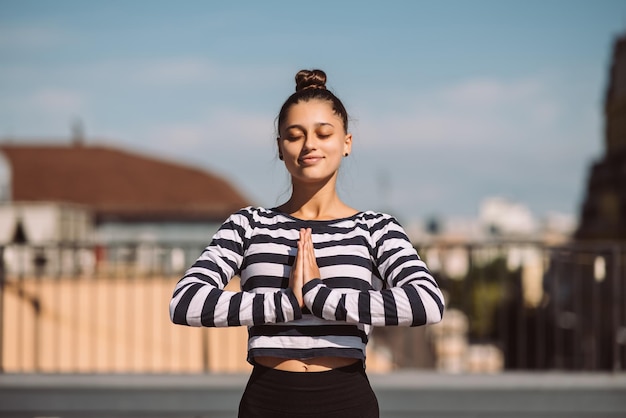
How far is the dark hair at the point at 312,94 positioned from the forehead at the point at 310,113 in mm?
12

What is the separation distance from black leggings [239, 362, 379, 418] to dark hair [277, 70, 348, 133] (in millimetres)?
587

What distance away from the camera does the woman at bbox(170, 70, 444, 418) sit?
5.98 ft

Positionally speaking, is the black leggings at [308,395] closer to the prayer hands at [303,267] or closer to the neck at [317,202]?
the prayer hands at [303,267]

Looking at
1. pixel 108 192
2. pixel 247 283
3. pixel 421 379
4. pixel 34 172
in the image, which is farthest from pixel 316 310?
pixel 34 172

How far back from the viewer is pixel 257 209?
6.72 ft

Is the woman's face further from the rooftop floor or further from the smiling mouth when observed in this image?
the rooftop floor

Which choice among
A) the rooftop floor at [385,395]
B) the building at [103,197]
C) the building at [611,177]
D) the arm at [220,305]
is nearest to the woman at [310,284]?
the arm at [220,305]

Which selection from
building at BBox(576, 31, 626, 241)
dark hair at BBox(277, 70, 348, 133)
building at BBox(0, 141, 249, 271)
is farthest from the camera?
building at BBox(576, 31, 626, 241)

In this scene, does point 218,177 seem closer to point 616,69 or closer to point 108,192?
point 108,192

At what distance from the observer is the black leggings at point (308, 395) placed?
1905mm

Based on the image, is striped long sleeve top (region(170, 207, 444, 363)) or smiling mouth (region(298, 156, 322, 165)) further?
smiling mouth (region(298, 156, 322, 165))

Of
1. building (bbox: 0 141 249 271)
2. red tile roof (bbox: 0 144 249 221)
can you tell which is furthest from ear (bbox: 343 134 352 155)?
red tile roof (bbox: 0 144 249 221)

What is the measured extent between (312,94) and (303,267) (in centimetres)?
44

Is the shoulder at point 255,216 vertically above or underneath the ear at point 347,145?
underneath
